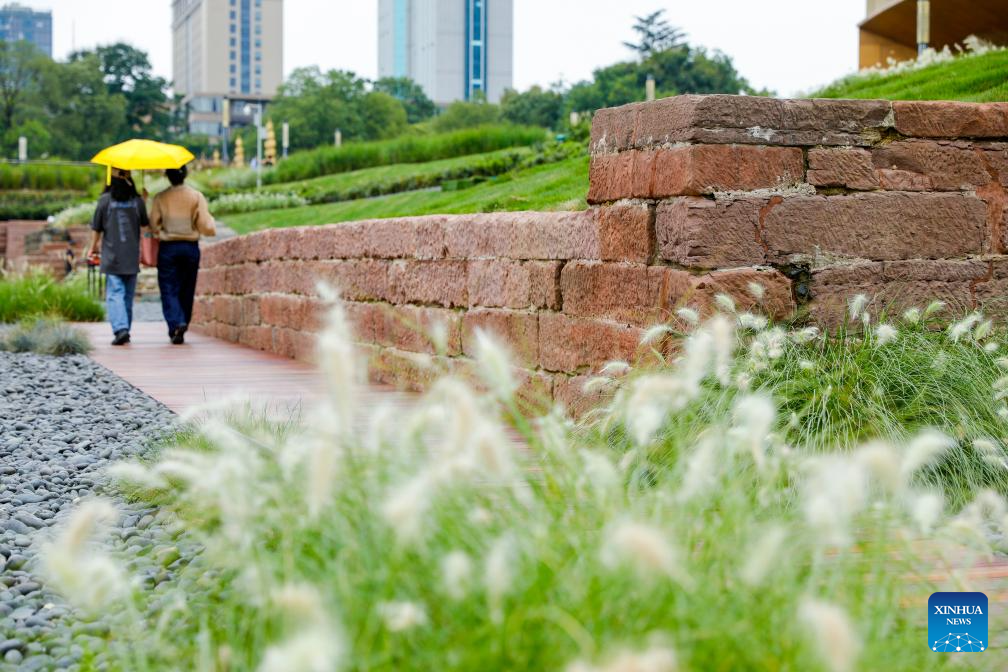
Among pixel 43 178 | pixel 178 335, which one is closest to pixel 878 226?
pixel 178 335

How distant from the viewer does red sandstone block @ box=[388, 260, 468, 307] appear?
695 centimetres

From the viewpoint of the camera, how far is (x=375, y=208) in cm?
1672

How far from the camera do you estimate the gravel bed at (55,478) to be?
316 centimetres

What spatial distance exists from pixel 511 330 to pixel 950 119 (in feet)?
7.81

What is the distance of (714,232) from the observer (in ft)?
15.5

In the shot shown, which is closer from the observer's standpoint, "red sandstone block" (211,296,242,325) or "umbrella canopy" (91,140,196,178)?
"umbrella canopy" (91,140,196,178)

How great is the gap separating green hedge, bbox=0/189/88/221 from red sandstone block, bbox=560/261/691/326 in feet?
86.3

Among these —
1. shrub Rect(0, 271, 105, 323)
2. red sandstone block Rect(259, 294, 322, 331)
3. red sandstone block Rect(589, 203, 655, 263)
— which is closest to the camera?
red sandstone block Rect(589, 203, 655, 263)

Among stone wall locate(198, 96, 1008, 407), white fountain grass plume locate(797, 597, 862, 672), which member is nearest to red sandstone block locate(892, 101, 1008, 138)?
stone wall locate(198, 96, 1008, 407)

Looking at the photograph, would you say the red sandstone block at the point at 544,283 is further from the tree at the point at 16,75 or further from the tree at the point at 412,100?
the tree at the point at 412,100

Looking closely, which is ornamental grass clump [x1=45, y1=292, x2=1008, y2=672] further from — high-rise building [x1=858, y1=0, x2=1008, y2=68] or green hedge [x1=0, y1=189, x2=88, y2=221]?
green hedge [x1=0, y1=189, x2=88, y2=221]

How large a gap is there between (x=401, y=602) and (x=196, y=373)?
278 inches

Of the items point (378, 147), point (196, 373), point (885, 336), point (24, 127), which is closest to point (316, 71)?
point (24, 127)

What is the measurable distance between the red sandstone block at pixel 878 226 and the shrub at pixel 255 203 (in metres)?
18.9
